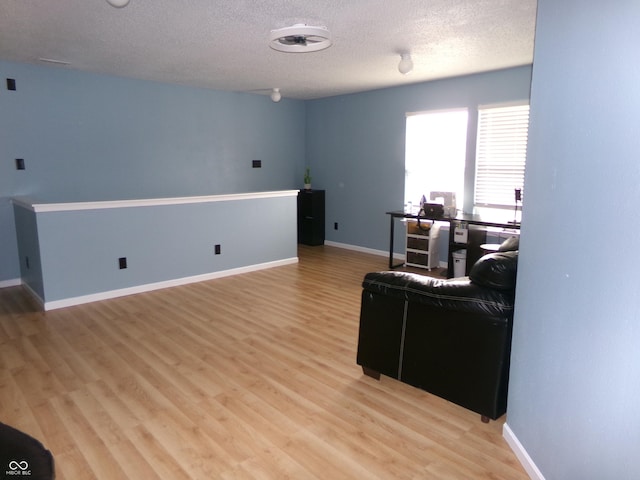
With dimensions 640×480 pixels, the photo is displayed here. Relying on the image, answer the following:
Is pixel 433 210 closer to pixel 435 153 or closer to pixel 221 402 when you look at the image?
pixel 435 153

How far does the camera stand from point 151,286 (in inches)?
182

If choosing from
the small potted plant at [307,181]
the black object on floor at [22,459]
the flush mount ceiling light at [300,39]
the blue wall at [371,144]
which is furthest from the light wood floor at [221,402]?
the small potted plant at [307,181]

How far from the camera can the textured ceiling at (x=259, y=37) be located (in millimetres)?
2957

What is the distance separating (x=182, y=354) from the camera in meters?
3.10

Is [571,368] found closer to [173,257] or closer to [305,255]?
[173,257]

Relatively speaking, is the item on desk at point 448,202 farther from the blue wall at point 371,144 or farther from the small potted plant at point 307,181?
the small potted plant at point 307,181

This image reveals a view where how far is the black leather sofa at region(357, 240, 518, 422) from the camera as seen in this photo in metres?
2.14

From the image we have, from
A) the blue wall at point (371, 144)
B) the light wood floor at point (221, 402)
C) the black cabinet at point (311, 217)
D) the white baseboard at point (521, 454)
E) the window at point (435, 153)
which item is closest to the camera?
the white baseboard at point (521, 454)

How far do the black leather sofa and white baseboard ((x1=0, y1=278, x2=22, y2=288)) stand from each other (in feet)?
13.9

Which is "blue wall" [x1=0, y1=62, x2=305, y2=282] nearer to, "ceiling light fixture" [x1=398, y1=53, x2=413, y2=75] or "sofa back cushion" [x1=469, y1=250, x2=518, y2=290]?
"ceiling light fixture" [x1=398, y1=53, x2=413, y2=75]

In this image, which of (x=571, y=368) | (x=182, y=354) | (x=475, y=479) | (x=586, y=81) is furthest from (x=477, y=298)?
Result: (x=182, y=354)

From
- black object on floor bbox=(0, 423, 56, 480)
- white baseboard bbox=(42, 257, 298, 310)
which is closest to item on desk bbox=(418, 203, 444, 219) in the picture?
white baseboard bbox=(42, 257, 298, 310)

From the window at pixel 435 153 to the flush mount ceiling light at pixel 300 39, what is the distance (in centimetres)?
259

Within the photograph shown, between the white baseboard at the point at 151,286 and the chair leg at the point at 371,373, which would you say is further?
the white baseboard at the point at 151,286
